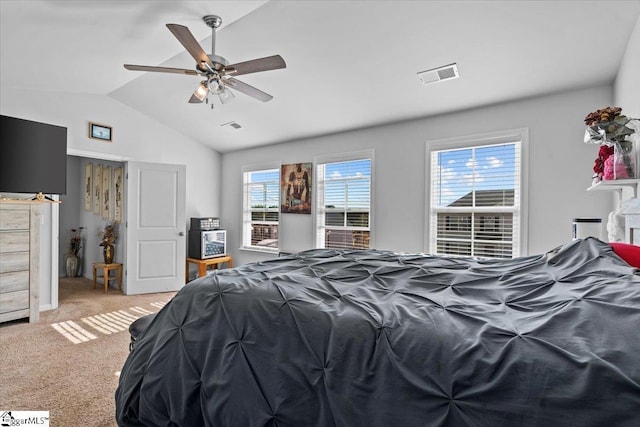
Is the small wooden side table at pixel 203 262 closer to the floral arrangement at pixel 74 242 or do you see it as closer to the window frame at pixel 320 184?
the window frame at pixel 320 184

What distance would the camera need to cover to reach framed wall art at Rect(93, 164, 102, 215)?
606 cm

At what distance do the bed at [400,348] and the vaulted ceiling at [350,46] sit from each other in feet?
6.19

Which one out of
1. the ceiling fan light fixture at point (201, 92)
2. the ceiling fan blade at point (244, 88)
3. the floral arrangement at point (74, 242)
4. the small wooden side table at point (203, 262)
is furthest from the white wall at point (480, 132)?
the floral arrangement at point (74, 242)

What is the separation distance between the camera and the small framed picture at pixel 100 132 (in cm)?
470

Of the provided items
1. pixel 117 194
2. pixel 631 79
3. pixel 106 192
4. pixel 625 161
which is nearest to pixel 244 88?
pixel 625 161

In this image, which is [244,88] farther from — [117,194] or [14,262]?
[117,194]

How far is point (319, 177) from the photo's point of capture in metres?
5.21

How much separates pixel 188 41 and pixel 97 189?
493cm

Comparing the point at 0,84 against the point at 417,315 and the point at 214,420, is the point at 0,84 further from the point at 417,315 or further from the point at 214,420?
the point at 417,315

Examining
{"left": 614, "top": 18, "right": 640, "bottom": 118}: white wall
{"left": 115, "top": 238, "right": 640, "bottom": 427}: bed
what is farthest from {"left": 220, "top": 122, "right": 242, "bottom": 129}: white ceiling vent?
{"left": 614, "top": 18, "right": 640, "bottom": 118}: white wall

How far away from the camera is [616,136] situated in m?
2.04

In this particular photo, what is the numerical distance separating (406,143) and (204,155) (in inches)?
146

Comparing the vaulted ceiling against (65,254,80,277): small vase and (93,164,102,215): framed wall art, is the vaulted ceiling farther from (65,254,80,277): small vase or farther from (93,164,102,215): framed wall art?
(65,254,80,277): small vase

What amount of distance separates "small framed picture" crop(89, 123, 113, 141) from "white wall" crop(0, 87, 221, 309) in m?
0.06
